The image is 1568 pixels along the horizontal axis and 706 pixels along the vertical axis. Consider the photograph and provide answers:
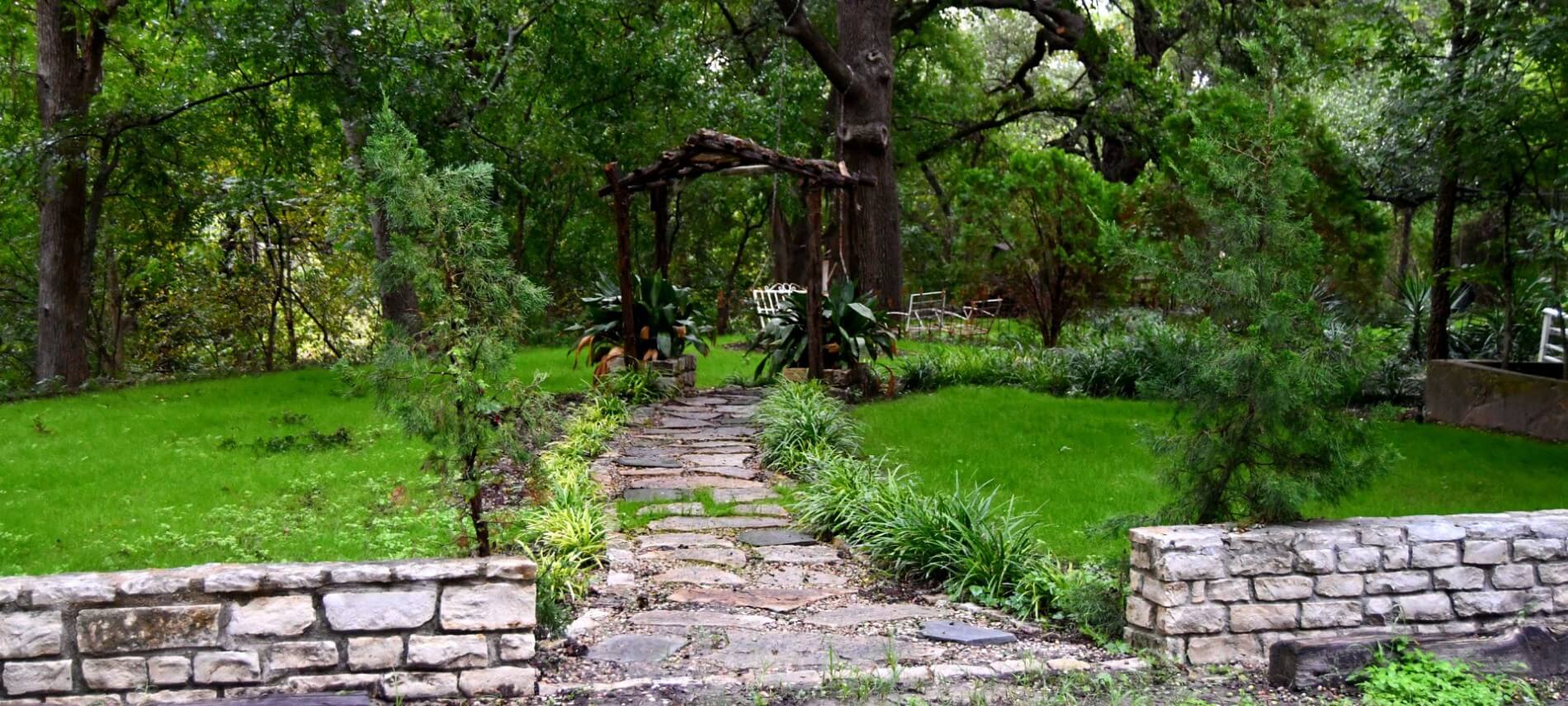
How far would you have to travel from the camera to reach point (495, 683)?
3.67m

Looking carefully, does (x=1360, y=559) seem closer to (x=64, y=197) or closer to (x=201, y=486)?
(x=201, y=486)

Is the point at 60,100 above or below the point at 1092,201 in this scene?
above

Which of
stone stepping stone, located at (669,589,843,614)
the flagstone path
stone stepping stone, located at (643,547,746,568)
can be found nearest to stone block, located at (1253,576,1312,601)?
the flagstone path

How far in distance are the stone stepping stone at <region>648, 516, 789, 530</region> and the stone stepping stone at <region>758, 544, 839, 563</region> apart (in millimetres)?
381

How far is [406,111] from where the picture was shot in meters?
9.98

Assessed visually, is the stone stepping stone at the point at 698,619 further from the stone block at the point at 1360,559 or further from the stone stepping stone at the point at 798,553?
the stone block at the point at 1360,559

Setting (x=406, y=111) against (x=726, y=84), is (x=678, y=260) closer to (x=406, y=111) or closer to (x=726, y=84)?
(x=726, y=84)

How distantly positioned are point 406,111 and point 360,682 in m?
7.41

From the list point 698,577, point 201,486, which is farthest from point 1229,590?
point 201,486

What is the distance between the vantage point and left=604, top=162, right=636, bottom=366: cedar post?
33.0 ft

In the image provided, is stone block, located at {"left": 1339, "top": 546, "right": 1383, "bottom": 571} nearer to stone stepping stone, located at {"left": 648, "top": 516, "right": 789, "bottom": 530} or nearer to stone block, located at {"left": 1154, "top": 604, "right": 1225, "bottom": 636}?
stone block, located at {"left": 1154, "top": 604, "right": 1225, "bottom": 636}

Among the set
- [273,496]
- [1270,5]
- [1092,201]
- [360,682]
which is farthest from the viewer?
[1270,5]

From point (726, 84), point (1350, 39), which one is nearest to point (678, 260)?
point (726, 84)

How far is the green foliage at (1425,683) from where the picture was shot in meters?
3.73
